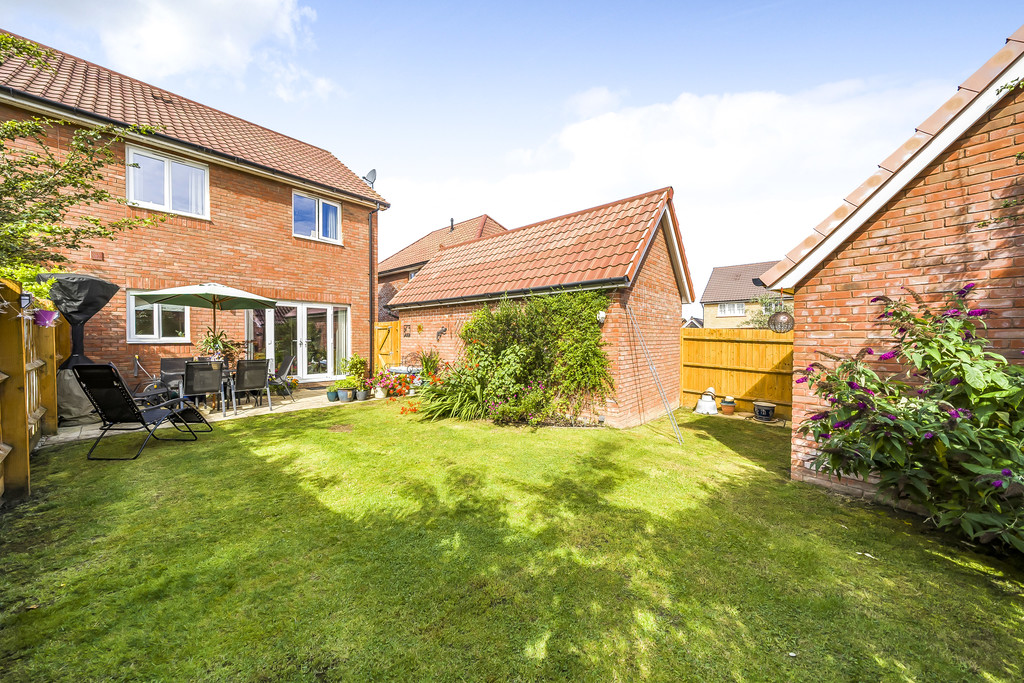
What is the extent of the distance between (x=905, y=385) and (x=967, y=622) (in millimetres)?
2153

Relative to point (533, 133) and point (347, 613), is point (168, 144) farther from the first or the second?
point (347, 613)

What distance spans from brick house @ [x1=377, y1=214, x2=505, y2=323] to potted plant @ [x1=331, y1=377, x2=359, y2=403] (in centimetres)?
1122

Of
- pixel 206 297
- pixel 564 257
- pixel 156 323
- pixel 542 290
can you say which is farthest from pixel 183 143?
pixel 564 257

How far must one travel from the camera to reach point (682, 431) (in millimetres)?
7734

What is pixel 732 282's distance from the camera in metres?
38.7

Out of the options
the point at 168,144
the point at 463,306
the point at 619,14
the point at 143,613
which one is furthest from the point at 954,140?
the point at 168,144

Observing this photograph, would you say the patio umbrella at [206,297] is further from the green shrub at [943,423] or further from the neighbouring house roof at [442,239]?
the neighbouring house roof at [442,239]

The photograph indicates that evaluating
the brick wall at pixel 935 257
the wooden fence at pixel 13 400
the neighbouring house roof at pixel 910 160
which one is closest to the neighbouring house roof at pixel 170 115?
the wooden fence at pixel 13 400

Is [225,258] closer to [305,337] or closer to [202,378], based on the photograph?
[305,337]

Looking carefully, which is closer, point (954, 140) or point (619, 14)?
point (954, 140)

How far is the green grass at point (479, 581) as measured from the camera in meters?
2.08

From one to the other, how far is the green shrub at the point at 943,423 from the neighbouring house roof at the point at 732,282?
3628 cm

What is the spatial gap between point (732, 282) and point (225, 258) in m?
41.3

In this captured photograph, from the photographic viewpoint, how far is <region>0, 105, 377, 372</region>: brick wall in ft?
28.7
